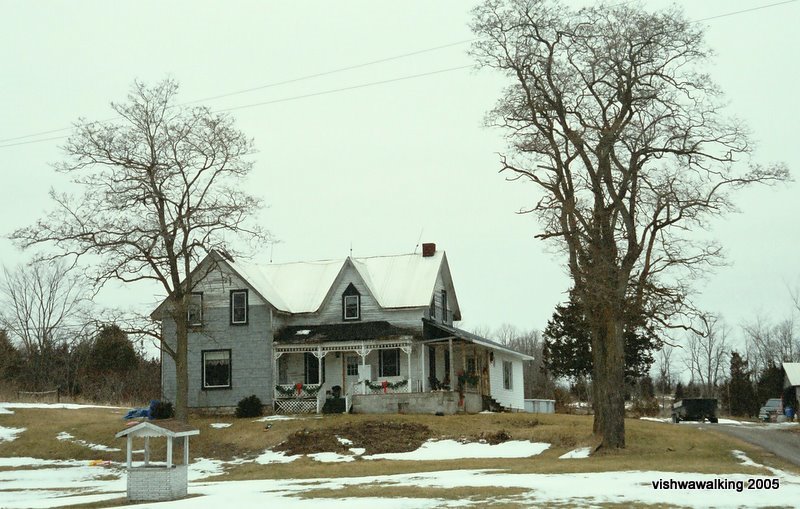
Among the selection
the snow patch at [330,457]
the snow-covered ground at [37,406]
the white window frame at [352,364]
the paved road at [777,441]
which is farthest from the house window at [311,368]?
the paved road at [777,441]

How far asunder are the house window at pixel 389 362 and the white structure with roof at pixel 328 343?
0.05 metres

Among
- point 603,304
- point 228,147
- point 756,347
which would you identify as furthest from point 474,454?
point 756,347

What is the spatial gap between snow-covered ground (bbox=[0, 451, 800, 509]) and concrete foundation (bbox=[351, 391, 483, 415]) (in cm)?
1384

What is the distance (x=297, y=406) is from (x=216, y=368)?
506 centimetres

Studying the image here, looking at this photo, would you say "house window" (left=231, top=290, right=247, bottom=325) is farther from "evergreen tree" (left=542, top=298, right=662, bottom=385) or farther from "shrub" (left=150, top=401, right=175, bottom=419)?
"evergreen tree" (left=542, top=298, right=662, bottom=385)

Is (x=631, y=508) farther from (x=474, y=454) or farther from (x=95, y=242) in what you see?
(x=95, y=242)

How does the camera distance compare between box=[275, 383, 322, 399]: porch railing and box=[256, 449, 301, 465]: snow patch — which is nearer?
box=[256, 449, 301, 465]: snow patch

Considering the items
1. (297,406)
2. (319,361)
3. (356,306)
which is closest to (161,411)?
(297,406)

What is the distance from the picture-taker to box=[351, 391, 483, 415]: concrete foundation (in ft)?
136

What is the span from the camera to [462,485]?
22859mm

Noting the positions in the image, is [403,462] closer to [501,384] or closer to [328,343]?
[328,343]

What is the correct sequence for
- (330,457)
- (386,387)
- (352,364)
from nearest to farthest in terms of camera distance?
(330,457)
(386,387)
(352,364)

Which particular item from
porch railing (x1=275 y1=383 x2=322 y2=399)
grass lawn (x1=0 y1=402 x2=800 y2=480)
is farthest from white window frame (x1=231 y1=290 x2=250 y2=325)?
grass lawn (x1=0 y1=402 x2=800 y2=480)

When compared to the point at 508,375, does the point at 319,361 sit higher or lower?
higher
